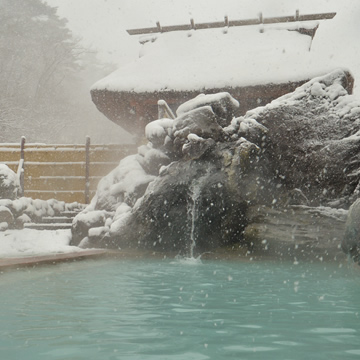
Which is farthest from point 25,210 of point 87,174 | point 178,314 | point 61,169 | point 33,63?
point 33,63

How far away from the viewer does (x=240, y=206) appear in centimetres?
778

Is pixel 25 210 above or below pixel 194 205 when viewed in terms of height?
below

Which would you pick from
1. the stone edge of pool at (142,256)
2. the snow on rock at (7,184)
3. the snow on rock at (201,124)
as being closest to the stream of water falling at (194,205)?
the stone edge of pool at (142,256)

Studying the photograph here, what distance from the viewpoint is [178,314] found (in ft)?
10.9

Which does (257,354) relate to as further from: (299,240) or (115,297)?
(299,240)

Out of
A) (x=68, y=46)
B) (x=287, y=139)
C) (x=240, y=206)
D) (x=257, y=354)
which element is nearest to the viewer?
(x=257, y=354)

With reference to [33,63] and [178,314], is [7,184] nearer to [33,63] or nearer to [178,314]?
[178,314]

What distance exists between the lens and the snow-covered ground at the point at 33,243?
25.5 ft

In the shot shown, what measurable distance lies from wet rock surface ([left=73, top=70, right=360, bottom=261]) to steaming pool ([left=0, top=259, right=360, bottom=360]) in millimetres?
1736

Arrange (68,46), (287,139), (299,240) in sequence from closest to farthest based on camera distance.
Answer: (299,240), (287,139), (68,46)

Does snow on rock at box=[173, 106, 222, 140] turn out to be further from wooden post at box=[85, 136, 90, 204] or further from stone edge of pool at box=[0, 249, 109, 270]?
wooden post at box=[85, 136, 90, 204]

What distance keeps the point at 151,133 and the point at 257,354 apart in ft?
23.5

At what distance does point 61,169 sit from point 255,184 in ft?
24.1

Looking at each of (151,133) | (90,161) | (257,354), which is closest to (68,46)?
(90,161)
